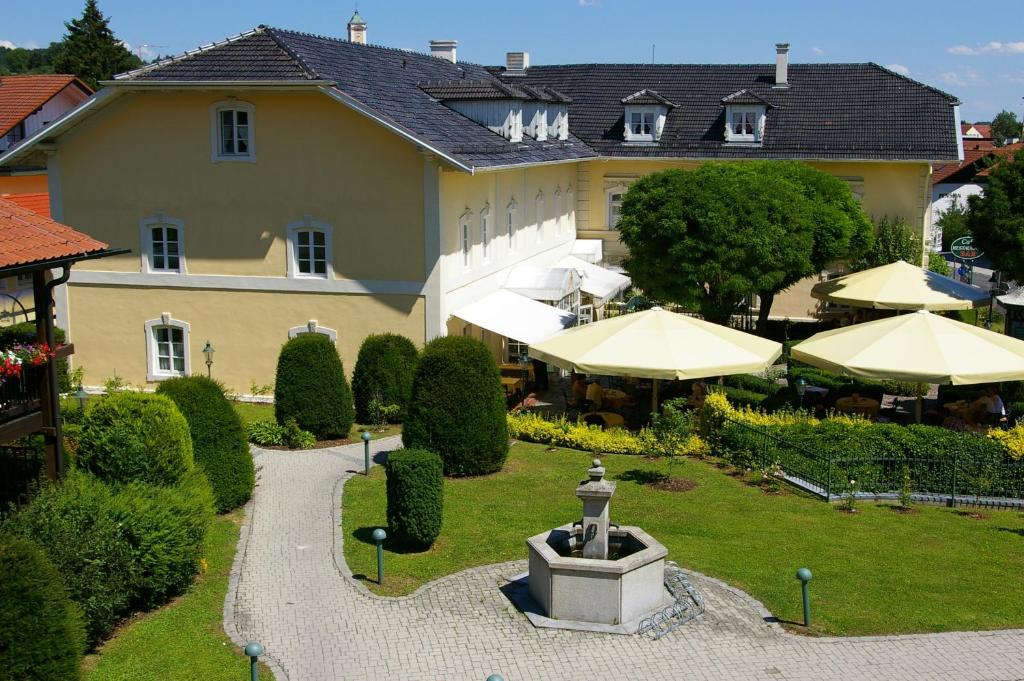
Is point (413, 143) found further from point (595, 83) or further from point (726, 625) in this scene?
point (595, 83)

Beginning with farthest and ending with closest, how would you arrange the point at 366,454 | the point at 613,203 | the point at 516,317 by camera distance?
1. the point at 613,203
2. the point at 516,317
3. the point at 366,454

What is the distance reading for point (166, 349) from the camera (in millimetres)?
28000

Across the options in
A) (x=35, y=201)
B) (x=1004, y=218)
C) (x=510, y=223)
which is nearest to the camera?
(x=1004, y=218)

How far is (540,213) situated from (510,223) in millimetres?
3470

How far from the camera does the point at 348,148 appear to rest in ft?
84.7

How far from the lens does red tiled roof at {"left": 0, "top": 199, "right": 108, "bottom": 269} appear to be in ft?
47.6

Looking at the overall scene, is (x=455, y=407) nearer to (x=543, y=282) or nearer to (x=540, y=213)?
(x=543, y=282)

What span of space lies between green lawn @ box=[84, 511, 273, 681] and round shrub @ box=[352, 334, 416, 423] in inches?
367

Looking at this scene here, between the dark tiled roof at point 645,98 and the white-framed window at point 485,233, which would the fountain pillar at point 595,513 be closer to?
the white-framed window at point 485,233

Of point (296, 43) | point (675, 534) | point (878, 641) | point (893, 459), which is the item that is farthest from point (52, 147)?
point (878, 641)

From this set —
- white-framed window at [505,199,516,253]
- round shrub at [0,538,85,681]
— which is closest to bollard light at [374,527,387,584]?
round shrub at [0,538,85,681]

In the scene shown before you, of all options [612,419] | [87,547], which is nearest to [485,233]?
[612,419]

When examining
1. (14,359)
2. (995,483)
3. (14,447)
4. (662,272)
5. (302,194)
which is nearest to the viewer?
(14,359)

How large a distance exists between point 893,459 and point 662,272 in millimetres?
10448
